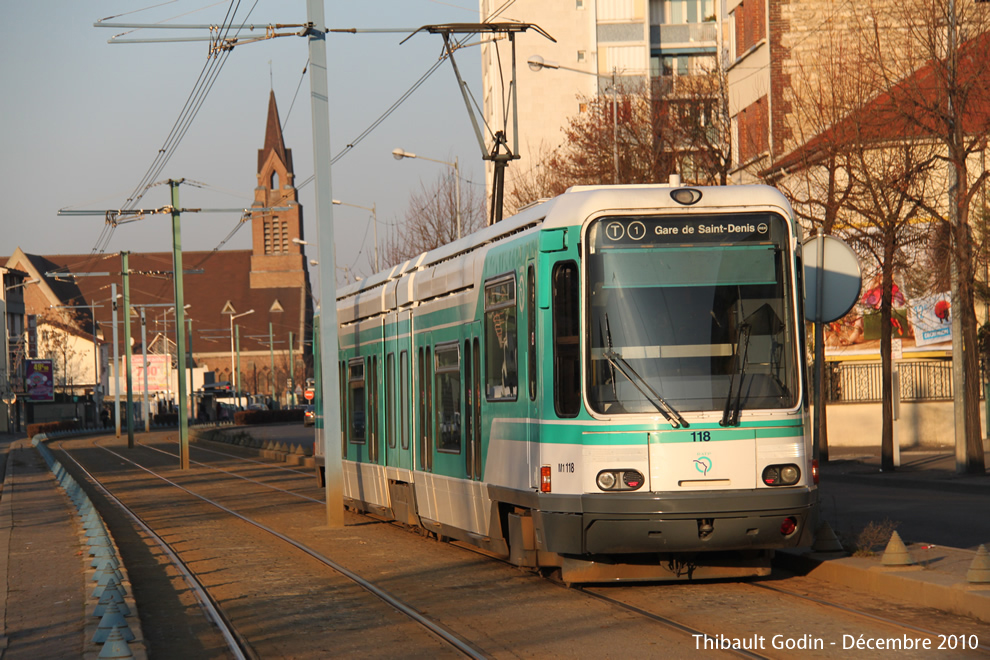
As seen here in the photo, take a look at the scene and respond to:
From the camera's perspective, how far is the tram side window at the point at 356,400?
18406 mm

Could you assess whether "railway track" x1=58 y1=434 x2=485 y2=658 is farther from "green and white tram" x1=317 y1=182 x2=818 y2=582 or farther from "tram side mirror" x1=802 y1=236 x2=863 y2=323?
"tram side mirror" x1=802 y1=236 x2=863 y2=323

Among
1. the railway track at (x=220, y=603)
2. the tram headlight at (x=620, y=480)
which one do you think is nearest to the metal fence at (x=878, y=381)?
the railway track at (x=220, y=603)

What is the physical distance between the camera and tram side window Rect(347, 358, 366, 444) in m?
18.4

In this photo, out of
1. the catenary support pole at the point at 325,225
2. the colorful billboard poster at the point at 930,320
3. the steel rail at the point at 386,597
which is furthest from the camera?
the colorful billboard poster at the point at 930,320

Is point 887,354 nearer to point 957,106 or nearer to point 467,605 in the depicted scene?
point 957,106

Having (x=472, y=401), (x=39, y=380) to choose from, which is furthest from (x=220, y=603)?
(x=39, y=380)

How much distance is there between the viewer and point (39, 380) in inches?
3430

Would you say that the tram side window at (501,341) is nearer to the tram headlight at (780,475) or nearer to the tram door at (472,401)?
the tram door at (472,401)

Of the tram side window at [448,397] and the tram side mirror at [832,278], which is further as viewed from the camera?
the tram side window at [448,397]

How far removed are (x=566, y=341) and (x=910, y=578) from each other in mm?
→ 3118

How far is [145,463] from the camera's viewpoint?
4116cm

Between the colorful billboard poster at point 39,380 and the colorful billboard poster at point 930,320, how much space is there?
219 ft

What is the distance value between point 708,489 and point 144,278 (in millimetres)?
153606

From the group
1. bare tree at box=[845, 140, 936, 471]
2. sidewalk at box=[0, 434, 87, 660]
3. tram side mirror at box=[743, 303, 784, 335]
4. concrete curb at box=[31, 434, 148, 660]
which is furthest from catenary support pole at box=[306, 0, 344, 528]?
bare tree at box=[845, 140, 936, 471]
